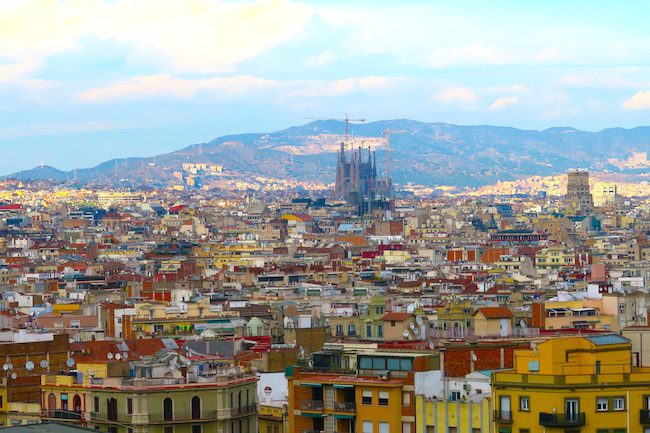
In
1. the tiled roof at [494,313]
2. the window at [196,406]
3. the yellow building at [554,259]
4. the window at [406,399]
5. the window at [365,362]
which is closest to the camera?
the window at [406,399]

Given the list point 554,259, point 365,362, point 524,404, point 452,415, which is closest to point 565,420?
point 524,404

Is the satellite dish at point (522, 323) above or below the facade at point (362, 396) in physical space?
below

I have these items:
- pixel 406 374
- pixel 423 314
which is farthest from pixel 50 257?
pixel 406 374

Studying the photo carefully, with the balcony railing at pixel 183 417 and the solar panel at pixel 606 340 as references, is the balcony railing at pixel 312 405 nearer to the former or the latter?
the balcony railing at pixel 183 417

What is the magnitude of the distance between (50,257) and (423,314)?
113 m

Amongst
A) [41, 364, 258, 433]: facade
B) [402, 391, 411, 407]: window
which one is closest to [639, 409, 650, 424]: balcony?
[402, 391, 411, 407]: window

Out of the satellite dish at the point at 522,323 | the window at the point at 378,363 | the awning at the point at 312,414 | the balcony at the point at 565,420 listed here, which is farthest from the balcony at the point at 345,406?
the satellite dish at the point at 522,323

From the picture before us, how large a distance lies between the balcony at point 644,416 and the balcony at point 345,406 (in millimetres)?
7392

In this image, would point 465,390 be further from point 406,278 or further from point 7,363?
point 406,278

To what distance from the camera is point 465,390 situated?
131 feet

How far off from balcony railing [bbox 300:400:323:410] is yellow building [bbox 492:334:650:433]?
247 inches

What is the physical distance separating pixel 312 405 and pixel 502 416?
6.75m

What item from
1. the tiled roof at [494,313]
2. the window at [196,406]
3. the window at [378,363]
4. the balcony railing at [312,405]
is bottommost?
the window at [196,406]

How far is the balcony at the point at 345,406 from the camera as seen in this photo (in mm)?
41656
